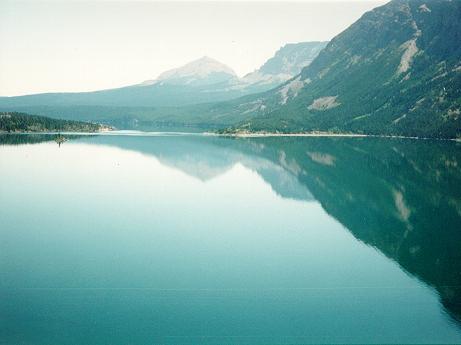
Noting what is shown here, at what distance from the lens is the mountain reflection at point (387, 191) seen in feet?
182

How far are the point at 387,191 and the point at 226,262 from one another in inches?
2472

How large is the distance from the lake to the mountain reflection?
0.43 meters

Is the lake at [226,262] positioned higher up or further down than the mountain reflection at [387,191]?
higher up

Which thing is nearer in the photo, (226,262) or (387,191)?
(226,262)

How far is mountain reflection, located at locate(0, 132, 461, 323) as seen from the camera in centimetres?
5562

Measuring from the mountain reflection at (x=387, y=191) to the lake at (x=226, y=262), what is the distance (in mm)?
434

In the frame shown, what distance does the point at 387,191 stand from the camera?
103 meters

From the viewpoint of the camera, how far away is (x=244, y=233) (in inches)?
2527

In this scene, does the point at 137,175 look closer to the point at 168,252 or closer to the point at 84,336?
the point at 168,252

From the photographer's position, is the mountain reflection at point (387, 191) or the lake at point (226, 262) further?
the mountain reflection at point (387, 191)

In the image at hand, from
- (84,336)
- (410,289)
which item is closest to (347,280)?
(410,289)

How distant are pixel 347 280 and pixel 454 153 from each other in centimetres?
14632

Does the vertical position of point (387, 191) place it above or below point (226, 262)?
below

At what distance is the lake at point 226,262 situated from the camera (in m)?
36.1
